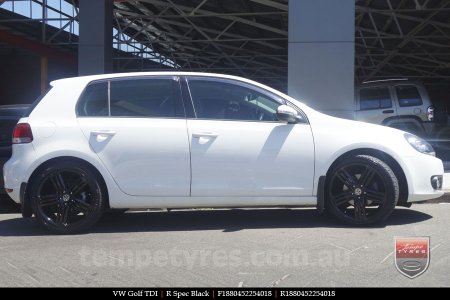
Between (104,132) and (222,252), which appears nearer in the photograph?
(222,252)

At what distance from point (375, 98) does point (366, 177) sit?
21.2 ft

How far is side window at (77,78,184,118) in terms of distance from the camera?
602 cm

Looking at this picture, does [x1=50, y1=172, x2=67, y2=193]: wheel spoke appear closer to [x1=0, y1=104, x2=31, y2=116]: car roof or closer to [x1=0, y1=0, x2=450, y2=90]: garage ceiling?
[x1=0, y1=104, x2=31, y2=116]: car roof

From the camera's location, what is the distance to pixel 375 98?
12.0 metres

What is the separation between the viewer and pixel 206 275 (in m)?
4.53

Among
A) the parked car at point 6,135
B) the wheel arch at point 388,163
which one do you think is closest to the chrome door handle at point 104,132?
the wheel arch at point 388,163

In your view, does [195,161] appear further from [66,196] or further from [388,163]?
[388,163]

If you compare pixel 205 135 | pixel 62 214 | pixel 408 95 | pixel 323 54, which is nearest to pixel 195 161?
pixel 205 135

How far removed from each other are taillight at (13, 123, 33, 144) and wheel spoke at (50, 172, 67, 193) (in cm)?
49

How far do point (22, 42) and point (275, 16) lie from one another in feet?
33.2

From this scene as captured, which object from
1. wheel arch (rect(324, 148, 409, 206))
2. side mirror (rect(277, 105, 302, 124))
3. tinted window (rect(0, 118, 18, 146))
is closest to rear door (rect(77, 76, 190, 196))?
side mirror (rect(277, 105, 302, 124))

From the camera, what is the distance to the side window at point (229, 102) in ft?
19.9

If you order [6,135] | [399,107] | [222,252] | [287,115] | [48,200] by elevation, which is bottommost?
[222,252]

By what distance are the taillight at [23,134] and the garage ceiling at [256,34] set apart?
9587 millimetres
